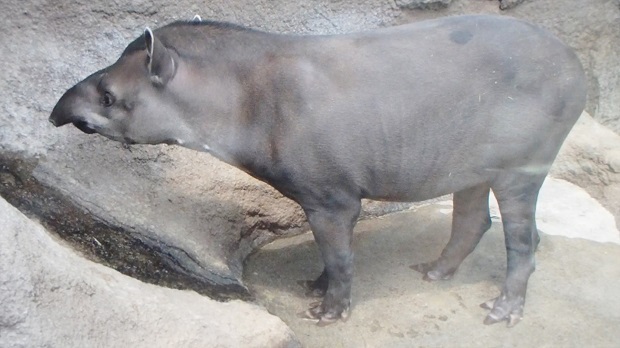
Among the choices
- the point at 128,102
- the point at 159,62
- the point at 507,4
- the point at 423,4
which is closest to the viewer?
the point at 159,62

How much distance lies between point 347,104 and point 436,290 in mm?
1242

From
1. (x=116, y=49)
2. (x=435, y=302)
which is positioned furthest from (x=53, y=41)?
(x=435, y=302)

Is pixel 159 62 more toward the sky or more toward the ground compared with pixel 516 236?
more toward the sky

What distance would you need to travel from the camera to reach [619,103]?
643 cm

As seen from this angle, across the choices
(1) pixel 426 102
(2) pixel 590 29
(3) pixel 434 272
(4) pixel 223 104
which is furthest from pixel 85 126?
(2) pixel 590 29

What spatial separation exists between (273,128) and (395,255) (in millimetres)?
1314

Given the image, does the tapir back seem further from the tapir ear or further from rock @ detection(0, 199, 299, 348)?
rock @ detection(0, 199, 299, 348)

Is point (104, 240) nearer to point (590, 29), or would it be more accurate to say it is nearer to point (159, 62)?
point (159, 62)

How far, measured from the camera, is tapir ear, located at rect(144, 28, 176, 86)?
384cm

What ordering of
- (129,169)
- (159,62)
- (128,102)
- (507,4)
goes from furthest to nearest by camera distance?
1. (507,4)
2. (129,169)
3. (128,102)
4. (159,62)

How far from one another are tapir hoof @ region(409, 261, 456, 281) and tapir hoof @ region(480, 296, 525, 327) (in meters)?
0.37

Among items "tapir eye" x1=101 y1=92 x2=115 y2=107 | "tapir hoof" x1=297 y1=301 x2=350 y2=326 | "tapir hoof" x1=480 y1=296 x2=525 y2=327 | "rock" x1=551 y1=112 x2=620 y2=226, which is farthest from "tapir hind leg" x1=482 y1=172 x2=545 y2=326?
"tapir eye" x1=101 y1=92 x2=115 y2=107

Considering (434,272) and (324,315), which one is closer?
(324,315)

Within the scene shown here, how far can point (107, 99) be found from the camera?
4.06m
